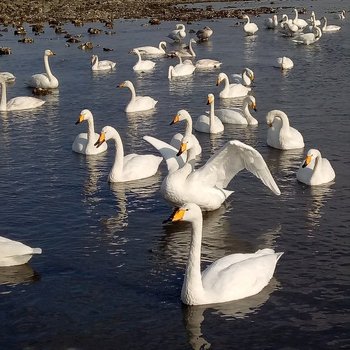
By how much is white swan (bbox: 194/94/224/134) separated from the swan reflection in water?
12.8 m

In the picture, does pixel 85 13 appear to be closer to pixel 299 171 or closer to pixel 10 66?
pixel 10 66

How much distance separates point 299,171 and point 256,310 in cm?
799

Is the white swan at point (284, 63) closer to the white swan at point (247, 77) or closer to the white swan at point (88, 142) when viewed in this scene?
the white swan at point (247, 77)

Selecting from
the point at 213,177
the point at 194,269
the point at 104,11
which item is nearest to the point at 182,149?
the point at 213,177

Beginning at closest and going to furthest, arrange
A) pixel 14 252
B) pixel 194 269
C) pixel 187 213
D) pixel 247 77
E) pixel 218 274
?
pixel 194 269, pixel 187 213, pixel 218 274, pixel 14 252, pixel 247 77

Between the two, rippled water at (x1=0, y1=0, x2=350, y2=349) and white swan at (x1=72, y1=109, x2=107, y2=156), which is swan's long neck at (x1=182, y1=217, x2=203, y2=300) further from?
white swan at (x1=72, y1=109, x2=107, y2=156)

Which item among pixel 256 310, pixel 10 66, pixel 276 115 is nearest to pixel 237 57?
pixel 10 66

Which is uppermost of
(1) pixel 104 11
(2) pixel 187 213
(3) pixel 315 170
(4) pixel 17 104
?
(1) pixel 104 11

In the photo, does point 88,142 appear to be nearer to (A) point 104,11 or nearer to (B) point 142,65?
(B) point 142,65

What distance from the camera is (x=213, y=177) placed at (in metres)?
18.5

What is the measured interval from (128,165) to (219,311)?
8605 millimetres

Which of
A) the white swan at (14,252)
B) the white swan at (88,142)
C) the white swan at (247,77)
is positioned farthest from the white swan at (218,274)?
the white swan at (247,77)

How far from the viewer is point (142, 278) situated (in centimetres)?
1520

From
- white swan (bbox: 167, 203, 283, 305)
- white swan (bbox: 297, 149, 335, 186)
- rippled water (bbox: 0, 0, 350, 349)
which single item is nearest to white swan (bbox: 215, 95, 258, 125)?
rippled water (bbox: 0, 0, 350, 349)
